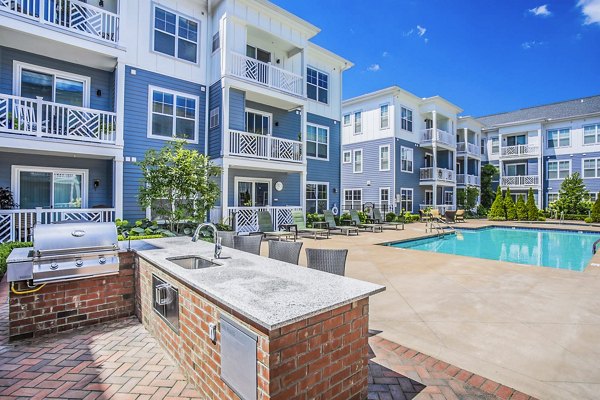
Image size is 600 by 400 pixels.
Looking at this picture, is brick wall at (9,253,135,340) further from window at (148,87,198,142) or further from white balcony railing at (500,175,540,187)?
white balcony railing at (500,175,540,187)

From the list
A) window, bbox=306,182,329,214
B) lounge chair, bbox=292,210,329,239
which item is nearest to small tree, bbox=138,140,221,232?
lounge chair, bbox=292,210,329,239

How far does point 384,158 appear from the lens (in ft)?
73.8

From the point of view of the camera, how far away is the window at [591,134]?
25864 mm

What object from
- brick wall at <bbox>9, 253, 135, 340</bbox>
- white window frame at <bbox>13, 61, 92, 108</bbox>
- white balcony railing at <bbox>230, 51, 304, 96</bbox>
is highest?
white balcony railing at <bbox>230, 51, 304, 96</bbox>

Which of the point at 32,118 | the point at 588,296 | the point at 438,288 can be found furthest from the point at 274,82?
the point at 588,296

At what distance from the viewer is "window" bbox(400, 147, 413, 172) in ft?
74.2

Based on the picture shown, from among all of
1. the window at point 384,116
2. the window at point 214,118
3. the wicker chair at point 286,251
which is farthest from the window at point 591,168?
the wicker chair at point 286,251

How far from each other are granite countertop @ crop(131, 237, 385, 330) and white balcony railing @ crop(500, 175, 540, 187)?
3267 centimetres

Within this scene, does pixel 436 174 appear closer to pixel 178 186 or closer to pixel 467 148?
pixel 467 148

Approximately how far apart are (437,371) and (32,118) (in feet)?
36.5

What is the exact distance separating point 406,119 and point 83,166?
66.5 feet

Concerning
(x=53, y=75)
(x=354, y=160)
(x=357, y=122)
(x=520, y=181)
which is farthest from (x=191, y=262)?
(x=520, y=181)

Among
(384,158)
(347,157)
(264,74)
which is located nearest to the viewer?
(264,74)

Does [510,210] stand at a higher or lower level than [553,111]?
lower
